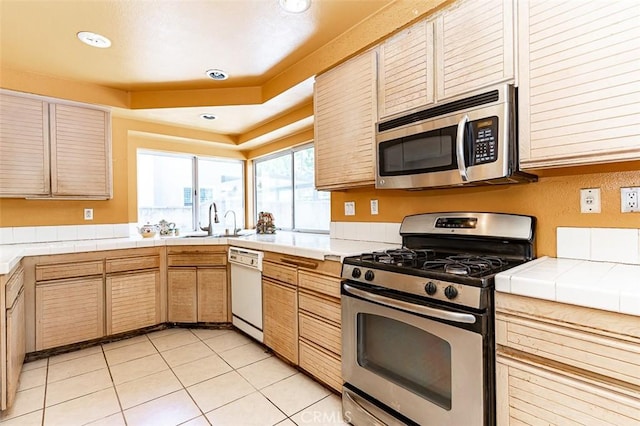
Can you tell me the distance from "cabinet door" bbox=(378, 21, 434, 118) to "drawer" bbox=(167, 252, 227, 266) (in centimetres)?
206

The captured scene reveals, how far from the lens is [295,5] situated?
74.0 inches

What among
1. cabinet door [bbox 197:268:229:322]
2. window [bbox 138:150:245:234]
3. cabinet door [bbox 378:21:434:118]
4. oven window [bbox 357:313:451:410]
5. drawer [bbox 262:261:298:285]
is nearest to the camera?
oven window [bbox 357:313:451:410]

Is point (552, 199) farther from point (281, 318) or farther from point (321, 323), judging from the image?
point (281, 318)

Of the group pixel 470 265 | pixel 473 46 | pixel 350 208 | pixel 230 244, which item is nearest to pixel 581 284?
pixel 470 265

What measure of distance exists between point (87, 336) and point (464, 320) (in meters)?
3.00

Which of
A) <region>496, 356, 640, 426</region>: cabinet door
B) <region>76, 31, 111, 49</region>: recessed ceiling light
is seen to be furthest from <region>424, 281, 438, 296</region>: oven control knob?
<region>76, 31, 111, 49</region>: recessed ceiling light

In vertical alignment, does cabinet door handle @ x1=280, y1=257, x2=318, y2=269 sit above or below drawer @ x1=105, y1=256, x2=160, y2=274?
above

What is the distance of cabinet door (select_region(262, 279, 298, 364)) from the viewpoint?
90.3 inches

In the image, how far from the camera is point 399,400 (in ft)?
4.88

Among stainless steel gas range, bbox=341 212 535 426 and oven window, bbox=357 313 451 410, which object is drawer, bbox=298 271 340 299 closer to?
stainless steel gas range, bbox=341 212 535 426

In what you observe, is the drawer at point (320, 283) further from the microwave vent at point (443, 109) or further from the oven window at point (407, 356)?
the microwave vent at point (443, 109)

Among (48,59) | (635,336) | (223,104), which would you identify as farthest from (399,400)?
(48,59)

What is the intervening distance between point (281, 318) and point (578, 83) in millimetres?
2188

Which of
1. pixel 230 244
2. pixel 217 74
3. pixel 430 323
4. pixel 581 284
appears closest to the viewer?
pixel 581 284
